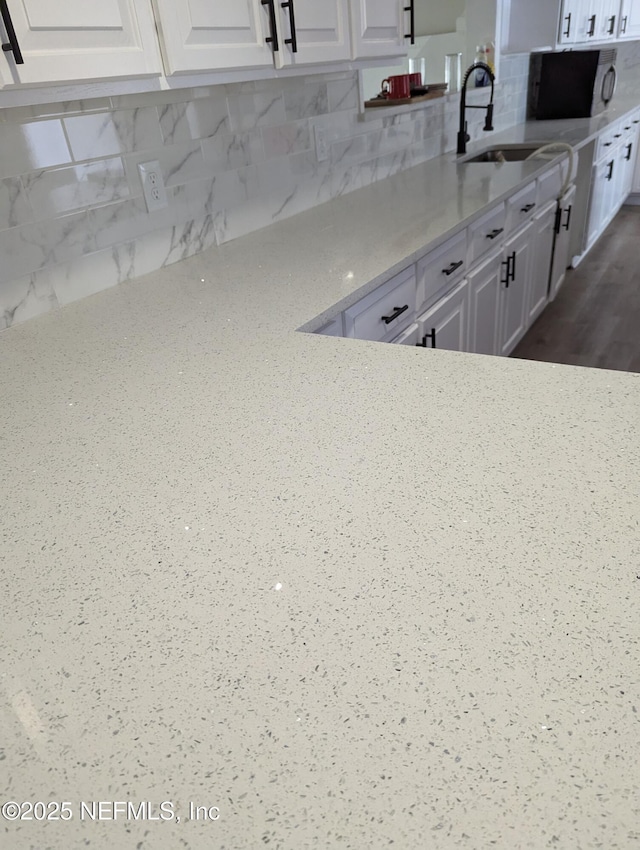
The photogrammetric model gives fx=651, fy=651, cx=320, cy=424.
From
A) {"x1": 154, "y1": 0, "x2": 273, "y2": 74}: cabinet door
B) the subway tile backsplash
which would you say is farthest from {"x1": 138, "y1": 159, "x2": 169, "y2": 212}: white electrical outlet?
{"x1": 154, "y1": 0, "x2": 273, "y2": 74}: cabinet door

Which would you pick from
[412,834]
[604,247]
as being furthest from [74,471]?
[604,247]

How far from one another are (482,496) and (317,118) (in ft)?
6.14

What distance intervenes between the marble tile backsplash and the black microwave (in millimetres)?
2367

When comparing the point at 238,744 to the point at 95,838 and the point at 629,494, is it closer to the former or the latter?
the point at 95,838

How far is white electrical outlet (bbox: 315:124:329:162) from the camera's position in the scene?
2219 mm

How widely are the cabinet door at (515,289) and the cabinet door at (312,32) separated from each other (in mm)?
1078

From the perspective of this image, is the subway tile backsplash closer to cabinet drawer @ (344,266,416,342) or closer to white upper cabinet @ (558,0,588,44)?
cabinet drawer @ (344,266,416,342)

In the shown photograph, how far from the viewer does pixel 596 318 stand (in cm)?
342

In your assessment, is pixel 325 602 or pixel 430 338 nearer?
pixel 325 602

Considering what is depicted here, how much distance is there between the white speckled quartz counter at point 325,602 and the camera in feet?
1.43

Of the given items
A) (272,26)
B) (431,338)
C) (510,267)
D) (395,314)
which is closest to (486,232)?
(510,267)

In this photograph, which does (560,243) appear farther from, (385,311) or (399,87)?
(385,311)

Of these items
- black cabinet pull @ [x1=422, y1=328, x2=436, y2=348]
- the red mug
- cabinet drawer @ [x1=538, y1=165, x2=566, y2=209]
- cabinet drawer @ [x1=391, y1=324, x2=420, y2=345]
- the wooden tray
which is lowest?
black cabinet pull @ [x1=422, y1=328, x2=436, y2=348]

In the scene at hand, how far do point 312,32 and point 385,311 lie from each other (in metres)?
0.73
